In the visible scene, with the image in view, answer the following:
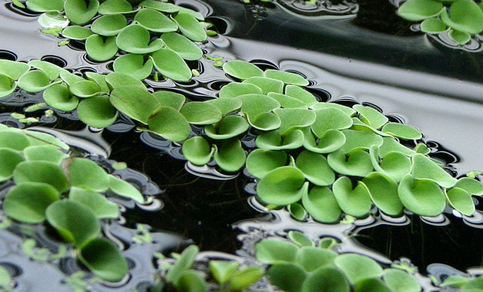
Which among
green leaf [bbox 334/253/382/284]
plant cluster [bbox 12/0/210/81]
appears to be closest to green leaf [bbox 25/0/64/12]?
plant cluster [bbox 12/0/210/81]

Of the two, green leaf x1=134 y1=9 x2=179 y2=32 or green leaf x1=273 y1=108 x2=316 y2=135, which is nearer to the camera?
green leaf x1=273 y1=108 x2=316 y2=135

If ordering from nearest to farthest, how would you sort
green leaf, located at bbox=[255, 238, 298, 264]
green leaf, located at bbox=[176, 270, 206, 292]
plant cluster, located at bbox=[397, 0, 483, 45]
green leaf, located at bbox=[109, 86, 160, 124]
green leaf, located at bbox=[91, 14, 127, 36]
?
green leaf, located at bbox=[176, 270, 206, 292] < green leaf, located at bbox=[255, 238, 298, 264] < green leaf, located at bbox=[109, 86, 160, 124] < green leaf, located at bbox=[91, 14, 127, 36] < plant cluster, located at bbox=[397, 0, 483, 45]

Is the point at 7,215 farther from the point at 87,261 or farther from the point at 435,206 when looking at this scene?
the point at 435,206

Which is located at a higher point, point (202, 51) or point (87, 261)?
point (202, 51)

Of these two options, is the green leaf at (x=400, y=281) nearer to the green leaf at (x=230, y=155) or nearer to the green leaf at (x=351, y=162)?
the green leaf at (x=351, y=162)

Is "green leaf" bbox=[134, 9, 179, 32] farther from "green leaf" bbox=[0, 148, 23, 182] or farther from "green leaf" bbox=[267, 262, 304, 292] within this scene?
"green leaf" bbox=[267, 262, 304, 292]

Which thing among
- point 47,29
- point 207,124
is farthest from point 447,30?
point 47,29
